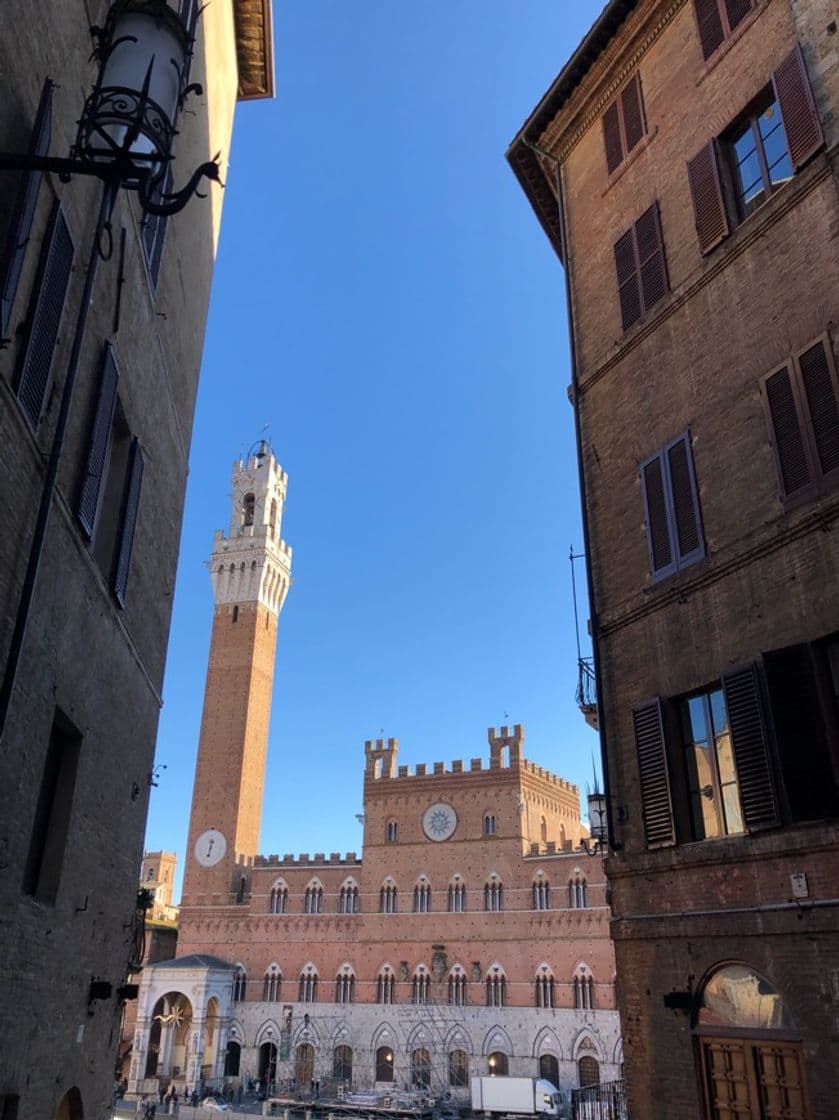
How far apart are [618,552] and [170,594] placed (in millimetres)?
6149

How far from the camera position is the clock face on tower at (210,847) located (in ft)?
187

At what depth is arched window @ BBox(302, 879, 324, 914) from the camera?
176 ft

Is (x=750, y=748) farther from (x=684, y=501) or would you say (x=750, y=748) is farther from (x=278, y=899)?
(x=278, y=899)

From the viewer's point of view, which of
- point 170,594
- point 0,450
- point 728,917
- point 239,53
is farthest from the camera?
point 239,53

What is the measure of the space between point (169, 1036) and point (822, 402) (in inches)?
2064

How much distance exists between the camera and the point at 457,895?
50.8 metres

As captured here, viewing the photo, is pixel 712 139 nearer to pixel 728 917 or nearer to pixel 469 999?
pixel 728 917

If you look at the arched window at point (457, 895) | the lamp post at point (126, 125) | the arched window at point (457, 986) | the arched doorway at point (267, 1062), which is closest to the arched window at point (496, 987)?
the arched window at point (457, 986)

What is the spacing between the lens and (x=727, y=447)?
32.5 ft

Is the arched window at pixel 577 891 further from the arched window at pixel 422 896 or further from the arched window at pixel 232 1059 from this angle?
A: the arched window at pixel 232 1059

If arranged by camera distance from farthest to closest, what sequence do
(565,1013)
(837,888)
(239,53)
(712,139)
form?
1. (565,1013)
2. (239,53)
3. (712,139)
4. (837,888)

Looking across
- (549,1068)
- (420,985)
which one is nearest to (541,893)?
(549,1068)

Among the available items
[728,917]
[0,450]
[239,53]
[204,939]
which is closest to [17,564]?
[0,450]

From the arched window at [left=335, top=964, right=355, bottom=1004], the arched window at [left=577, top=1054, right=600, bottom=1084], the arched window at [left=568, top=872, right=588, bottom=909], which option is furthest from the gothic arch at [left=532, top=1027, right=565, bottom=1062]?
the arched window at [left=335, top=964, right=355, bottom=1004]
